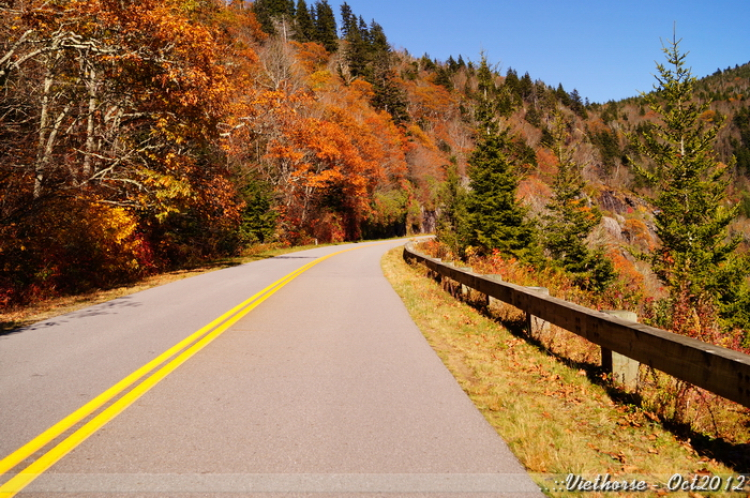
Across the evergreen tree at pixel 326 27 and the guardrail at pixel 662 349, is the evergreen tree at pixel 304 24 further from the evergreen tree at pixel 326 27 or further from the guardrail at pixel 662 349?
the guardrail at pixel 662 349

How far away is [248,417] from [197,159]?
59.7 feet

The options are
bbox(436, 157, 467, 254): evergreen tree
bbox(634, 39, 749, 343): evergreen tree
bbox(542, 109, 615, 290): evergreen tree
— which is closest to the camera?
bbox(634, 39, 749, 343): evergreen tree

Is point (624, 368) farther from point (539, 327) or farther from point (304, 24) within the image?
point (304, 24)

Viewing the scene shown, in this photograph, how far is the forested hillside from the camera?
39.3 ft

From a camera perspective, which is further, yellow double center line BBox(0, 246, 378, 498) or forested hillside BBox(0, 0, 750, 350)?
forested hillside BBox(0, 0, 750, 350)

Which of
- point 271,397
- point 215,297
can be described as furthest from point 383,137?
point 271,397

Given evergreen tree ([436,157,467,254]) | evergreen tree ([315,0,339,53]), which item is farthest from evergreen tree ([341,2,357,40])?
evergreen tree ([436,157,467,254])

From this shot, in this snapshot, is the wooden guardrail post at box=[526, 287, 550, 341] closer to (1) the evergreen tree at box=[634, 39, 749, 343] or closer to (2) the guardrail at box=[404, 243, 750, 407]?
(2) the guardrail at box=[404, 243, 750, 407]

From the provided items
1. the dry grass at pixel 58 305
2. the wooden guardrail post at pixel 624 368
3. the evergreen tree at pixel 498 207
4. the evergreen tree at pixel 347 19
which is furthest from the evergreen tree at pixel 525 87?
the wooden guardrail post at pixel 624 368

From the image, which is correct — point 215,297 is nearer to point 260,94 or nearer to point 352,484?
point 352,484

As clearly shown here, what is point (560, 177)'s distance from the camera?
1061 inches

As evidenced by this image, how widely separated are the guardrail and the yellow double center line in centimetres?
466

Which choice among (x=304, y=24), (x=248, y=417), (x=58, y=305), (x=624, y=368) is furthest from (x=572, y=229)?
(x=304, y=24)

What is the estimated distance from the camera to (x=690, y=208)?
2069 cm
